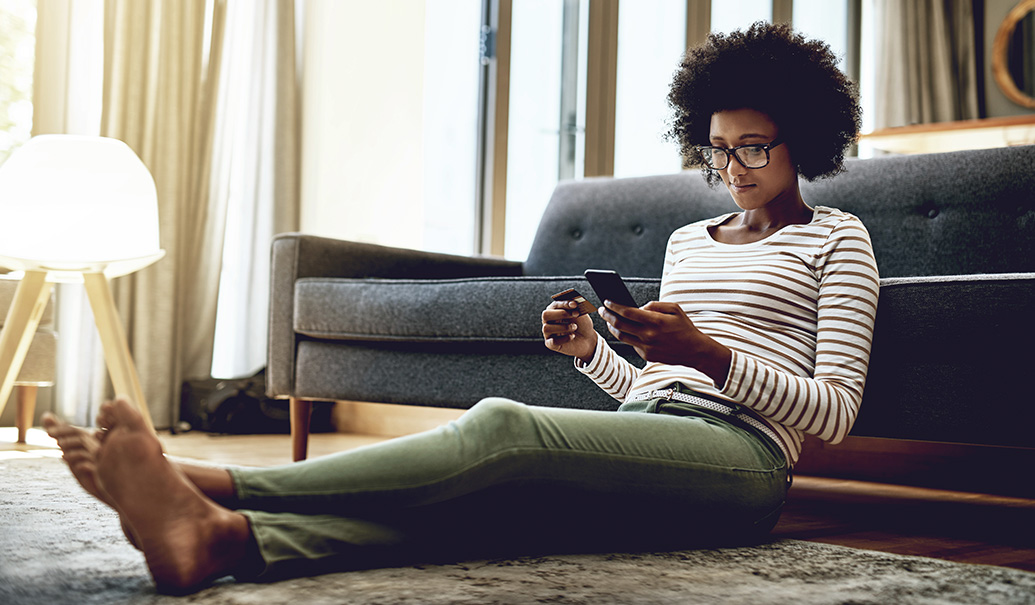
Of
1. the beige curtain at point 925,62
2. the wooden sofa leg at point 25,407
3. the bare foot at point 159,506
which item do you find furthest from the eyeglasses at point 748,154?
the beige curtain at point 925,62

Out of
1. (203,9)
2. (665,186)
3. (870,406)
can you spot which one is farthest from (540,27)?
(870,406)

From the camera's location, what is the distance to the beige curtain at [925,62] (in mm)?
4918

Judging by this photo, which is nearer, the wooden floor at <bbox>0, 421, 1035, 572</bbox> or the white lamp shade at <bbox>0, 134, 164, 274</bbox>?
the wooden floor at <bbox>0, 421, 1035, 572</bbox>

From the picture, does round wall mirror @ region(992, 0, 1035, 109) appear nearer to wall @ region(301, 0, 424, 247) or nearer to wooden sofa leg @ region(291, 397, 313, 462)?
wall @ region(301, 0, 424, 247)

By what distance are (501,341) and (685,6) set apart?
9.72 feet

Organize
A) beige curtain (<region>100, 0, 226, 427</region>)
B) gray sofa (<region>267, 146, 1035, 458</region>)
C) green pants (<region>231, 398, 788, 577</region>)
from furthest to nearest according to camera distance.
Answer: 1. beige curtain (<region>100, 0, 226, 427</region>)
2. gray sofa (<region>267, 146, 1035, 458</region>)
3. green pants (<region>231, 398, 788, 577</region>)

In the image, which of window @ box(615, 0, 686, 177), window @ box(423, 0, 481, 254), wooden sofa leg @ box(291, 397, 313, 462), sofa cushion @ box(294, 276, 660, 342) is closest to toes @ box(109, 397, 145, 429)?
sofa cushion @ box(294, 276, 660, 342)

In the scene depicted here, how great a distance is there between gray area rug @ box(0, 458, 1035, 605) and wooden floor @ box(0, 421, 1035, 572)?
0.16m

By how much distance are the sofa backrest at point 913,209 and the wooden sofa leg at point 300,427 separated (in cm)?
89

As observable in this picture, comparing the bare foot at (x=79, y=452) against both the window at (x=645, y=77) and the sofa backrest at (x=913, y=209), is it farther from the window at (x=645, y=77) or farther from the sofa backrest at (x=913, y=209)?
the window at (x=645, y=77)

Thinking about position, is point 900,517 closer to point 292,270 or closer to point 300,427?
point 300,427

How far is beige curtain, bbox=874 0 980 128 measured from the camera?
4918 millimetres

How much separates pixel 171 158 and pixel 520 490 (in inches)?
112

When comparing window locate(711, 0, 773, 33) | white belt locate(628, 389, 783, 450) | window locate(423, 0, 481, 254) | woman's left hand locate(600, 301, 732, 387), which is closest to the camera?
woman's left hand locate(600, 301, 732, 387)
